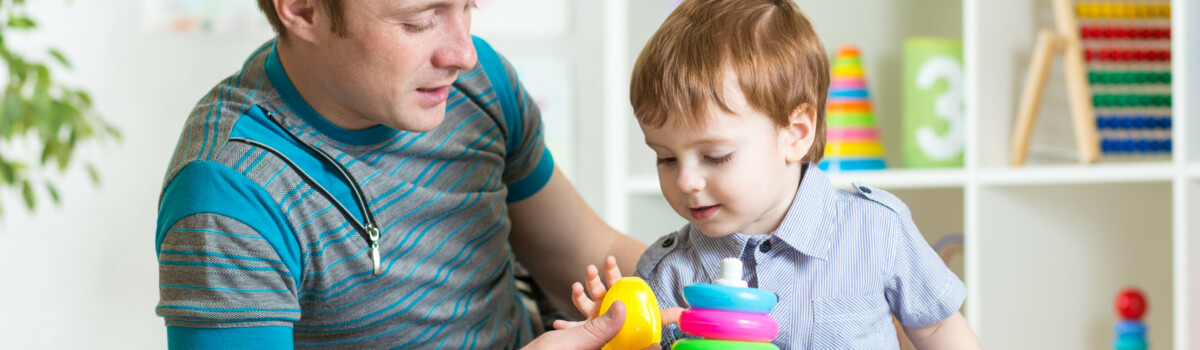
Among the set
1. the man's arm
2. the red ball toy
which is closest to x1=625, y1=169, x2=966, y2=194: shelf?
the red ball toy

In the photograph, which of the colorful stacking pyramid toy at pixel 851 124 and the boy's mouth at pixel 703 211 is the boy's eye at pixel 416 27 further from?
the colorful stacking pyramid toy at pixel 851 124

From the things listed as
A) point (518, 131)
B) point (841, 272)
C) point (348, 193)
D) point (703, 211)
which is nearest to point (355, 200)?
point (348, 193)

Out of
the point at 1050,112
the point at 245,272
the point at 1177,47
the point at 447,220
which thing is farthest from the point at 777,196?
the point at 1050,112

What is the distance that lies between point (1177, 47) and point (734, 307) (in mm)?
1195

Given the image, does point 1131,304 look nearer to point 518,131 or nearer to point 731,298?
point 518,131

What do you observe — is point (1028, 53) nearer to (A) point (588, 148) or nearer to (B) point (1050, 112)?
(B) point (1050, 112)

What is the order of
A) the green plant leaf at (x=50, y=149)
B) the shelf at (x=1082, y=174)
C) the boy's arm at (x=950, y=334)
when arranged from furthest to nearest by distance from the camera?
1. the green plant leaf at (x=50, y=149)
2. the shelf at (x=1082, y=174)
3. the boy's arm at (x=950, y=334)

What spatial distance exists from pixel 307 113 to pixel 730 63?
1.52 feet

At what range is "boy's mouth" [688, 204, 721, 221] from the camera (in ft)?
3.14

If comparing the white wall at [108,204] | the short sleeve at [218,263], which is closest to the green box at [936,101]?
the short sleeve at [218,263]

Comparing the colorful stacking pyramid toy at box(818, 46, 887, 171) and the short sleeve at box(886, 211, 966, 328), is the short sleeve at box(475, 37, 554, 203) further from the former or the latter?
the colorful stacking pyramid toy at box(818, 46, 887, 171)

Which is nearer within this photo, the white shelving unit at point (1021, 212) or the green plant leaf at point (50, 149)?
the white shelving unit at point (1021, 212)

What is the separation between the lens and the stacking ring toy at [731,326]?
2.66ft

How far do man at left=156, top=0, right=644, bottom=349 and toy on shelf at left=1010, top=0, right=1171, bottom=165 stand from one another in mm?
1004
